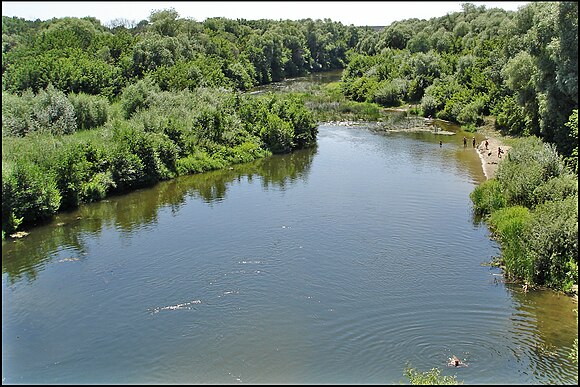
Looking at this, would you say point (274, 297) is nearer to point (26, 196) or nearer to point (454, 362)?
point (454, 362)

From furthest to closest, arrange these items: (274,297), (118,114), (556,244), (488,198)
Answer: (118,114) → (488,198) → (274,297) → (556,244)

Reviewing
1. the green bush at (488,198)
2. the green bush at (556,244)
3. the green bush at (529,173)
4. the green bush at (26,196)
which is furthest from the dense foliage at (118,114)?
the green bush at (556,244)

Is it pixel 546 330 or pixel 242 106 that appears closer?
pixel 546 330

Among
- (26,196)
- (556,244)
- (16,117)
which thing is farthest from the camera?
(16,117)

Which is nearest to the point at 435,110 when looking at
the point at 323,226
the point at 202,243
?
the point at 323,226

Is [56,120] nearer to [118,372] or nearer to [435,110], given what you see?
[118,372]

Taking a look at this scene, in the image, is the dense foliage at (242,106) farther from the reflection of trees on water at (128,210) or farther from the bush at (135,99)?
the reflection of trees on water at (128,210)

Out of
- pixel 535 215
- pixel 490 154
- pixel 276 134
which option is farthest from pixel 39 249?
pixel 490 154
